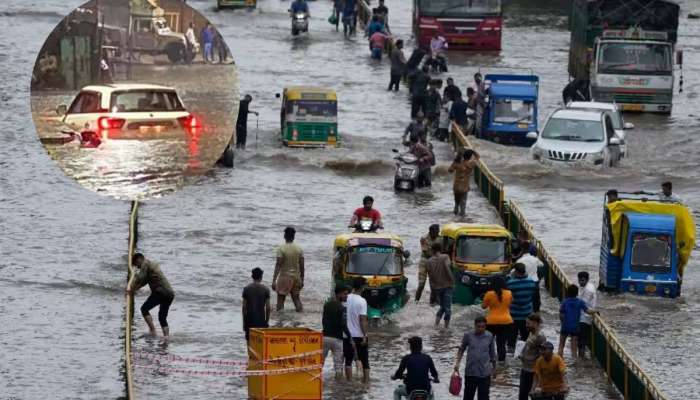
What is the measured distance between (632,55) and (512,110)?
20.5ft

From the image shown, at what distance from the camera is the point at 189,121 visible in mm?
21766

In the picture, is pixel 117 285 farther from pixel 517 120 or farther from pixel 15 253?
pixel 517 120

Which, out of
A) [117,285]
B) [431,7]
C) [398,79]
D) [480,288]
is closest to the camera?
[480,288]

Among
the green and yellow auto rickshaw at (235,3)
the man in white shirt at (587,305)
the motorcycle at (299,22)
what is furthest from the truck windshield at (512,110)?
the green and yellow auto rickshaw at (235,3)

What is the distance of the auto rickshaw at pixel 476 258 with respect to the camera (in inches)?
1153

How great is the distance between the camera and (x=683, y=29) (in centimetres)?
7331

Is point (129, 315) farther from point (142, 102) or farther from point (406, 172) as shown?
point (406, 172)

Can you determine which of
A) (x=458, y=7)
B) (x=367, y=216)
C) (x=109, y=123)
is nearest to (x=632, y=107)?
(x=458, y=7)

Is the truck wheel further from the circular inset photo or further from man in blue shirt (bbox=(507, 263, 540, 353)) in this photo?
man in blue shirt (bbox=(507, 263, 540, 353))

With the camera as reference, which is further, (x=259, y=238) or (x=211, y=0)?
(x=211, y=0)

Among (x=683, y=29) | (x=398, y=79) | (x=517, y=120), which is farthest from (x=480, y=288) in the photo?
(x=683, y=29)

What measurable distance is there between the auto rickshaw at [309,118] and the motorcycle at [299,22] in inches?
780

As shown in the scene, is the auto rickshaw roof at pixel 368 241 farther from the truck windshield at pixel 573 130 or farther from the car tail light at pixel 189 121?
the truck windshield at pixel 573 130

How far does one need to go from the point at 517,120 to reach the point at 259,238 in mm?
13051
